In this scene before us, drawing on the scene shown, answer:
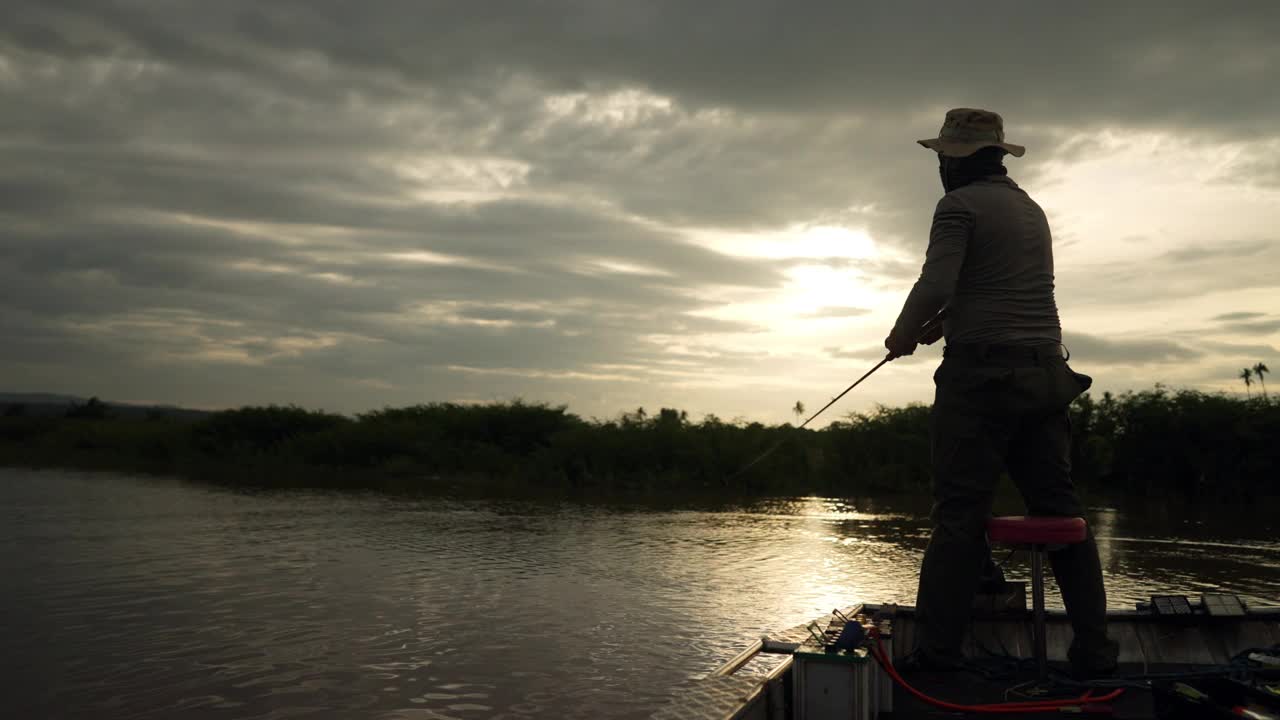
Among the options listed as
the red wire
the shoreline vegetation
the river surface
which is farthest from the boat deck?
the shoreline vegetation

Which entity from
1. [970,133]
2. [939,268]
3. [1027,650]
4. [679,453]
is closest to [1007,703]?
[1027,650]

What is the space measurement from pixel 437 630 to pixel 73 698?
61.1 inches

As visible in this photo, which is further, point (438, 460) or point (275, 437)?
point (275, 437)

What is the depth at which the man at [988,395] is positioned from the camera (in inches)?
141

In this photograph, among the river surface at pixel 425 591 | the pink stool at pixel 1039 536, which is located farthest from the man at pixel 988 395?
the river surface at pixel 425 591

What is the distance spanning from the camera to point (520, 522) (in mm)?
8656

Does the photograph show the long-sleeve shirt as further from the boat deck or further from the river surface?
the river surface

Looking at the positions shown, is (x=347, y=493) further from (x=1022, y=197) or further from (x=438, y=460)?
(x=1022, y=197)

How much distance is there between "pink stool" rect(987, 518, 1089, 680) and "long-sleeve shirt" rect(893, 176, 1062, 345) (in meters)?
0.73

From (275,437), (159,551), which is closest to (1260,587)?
(159,551)

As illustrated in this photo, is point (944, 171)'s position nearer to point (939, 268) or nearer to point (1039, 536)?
point (939, 268)

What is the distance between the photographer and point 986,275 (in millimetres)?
3811

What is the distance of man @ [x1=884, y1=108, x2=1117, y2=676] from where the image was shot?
3574 millimetres

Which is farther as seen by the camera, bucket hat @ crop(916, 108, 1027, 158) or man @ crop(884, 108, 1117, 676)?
bucket hat @ crop(916, 108, 1027, 158)
